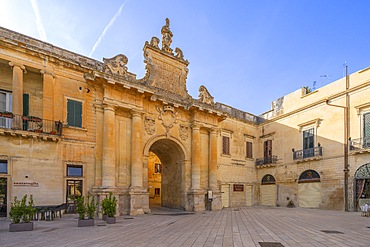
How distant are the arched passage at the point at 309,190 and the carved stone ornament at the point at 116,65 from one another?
16512mm

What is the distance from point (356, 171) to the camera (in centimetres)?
1791

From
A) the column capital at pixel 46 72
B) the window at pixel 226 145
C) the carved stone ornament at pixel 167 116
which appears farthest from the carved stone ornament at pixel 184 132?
the column capital at pixel 46 72

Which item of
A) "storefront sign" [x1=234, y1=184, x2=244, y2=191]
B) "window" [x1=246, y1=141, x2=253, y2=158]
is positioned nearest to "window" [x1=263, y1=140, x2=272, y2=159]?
"window" [x1=246, y1=141, x2=253, y2=158]

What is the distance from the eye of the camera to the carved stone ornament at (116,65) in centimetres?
1580

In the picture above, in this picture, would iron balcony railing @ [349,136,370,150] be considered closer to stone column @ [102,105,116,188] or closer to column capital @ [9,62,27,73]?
stone column @ [102,105,116,188]

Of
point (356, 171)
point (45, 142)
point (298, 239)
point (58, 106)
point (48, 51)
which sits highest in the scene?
point (48, 51)

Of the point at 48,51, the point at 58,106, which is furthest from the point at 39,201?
the point at 48,51

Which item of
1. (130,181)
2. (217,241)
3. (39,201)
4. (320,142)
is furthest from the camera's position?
(320,142)

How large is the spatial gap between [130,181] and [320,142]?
15008mm

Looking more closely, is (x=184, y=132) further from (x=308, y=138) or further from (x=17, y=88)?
(x=17, y=88)

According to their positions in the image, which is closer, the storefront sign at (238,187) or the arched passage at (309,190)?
the arched passage at (309,190)

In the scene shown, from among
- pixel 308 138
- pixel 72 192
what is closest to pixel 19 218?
pixel 72 192

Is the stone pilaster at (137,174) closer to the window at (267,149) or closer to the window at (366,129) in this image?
the window at (267,149)

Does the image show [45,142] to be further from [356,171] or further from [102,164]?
[356,171]
